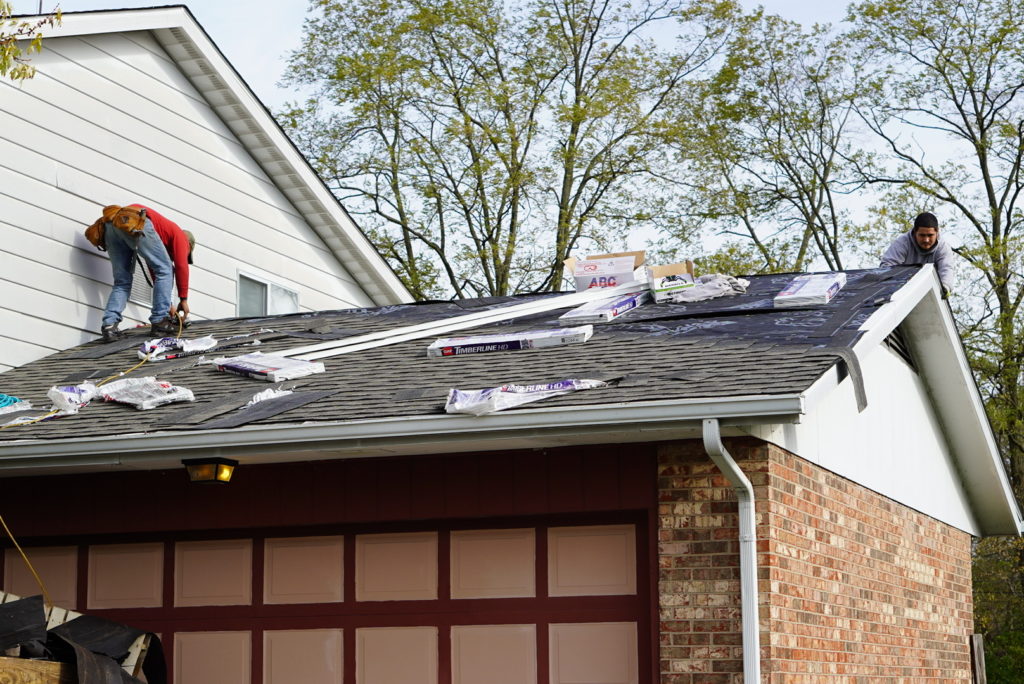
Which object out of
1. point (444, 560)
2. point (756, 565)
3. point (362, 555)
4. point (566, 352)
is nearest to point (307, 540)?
point (362, 555)

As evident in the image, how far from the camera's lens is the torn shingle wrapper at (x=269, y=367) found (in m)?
9.35

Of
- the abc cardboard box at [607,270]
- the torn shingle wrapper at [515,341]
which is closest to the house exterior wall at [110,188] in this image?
the abc cardboard box at [607,270]

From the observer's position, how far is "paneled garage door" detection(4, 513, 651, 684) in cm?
823

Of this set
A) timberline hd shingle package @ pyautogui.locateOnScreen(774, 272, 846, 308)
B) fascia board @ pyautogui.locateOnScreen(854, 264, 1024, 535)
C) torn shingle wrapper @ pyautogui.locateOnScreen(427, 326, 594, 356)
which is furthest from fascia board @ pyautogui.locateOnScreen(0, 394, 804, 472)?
timberline hd shingle package @ pyautogui.locateOnScreen(774, 272, 846, 308)

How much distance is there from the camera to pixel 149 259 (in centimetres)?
1260

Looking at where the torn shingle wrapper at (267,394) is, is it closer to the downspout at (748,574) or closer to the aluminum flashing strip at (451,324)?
the aluminum flashing strip at (451,324)

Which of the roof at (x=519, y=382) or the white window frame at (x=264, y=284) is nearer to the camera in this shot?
the roof at (x=519, y=382)

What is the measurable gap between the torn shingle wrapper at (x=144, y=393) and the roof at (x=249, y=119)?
4.50m

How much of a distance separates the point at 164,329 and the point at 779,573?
6.94m

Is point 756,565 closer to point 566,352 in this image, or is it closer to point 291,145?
point 566,352

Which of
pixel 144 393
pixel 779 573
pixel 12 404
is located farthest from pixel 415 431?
pixel 12 404

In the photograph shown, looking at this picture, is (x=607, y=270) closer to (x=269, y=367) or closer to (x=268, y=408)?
(x=269, y=367)

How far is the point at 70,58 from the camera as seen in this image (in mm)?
12820

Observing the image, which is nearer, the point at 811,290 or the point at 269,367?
the point at 269,367
